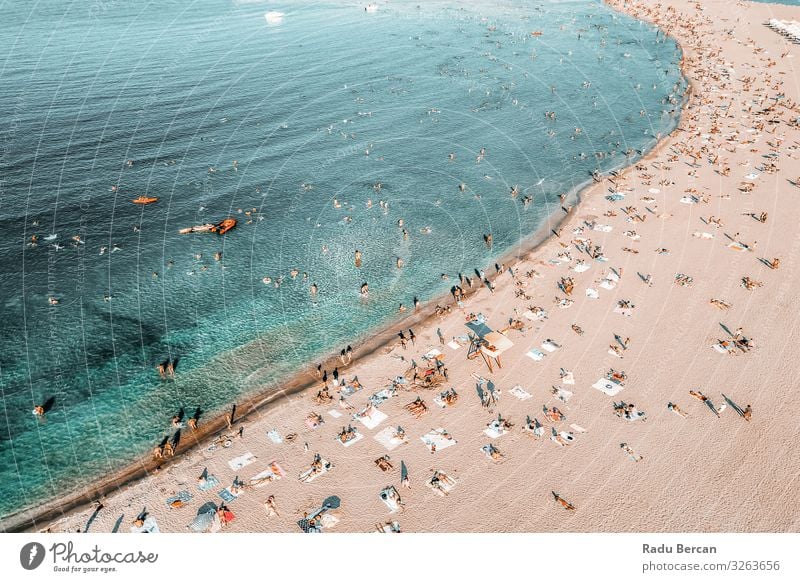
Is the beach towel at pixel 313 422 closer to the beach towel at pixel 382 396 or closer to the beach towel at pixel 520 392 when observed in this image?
the beach towel at pixel 382 396

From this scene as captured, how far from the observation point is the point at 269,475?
1419 inches

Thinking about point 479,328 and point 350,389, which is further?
point 479,328

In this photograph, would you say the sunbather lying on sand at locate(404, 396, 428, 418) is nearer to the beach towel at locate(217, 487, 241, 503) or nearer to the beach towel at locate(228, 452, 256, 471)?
the beach towel at locate(228, 452, 256, 471)

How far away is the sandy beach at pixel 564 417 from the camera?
3350cm

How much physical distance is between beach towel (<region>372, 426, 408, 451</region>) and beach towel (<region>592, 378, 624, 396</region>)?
1603 centimetres

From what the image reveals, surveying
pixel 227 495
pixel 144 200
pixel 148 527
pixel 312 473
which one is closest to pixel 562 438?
pixel 312 473

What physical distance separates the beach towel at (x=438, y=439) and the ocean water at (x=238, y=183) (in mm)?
14016

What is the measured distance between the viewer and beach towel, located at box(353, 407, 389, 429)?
39.6 m

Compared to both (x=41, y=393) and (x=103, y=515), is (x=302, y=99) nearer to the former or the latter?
(x=41, y=393)

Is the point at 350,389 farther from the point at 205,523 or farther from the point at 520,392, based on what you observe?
the point at 205,523

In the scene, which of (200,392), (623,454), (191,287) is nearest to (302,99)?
(191,287)

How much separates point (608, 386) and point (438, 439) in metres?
14.5

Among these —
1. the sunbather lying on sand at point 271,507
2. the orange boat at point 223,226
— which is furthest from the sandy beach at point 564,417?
the orange boat at point 223,226

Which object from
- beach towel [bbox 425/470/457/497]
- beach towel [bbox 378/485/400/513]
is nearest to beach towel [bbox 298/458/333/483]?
beach towel [bbox 378/485/400/513]
